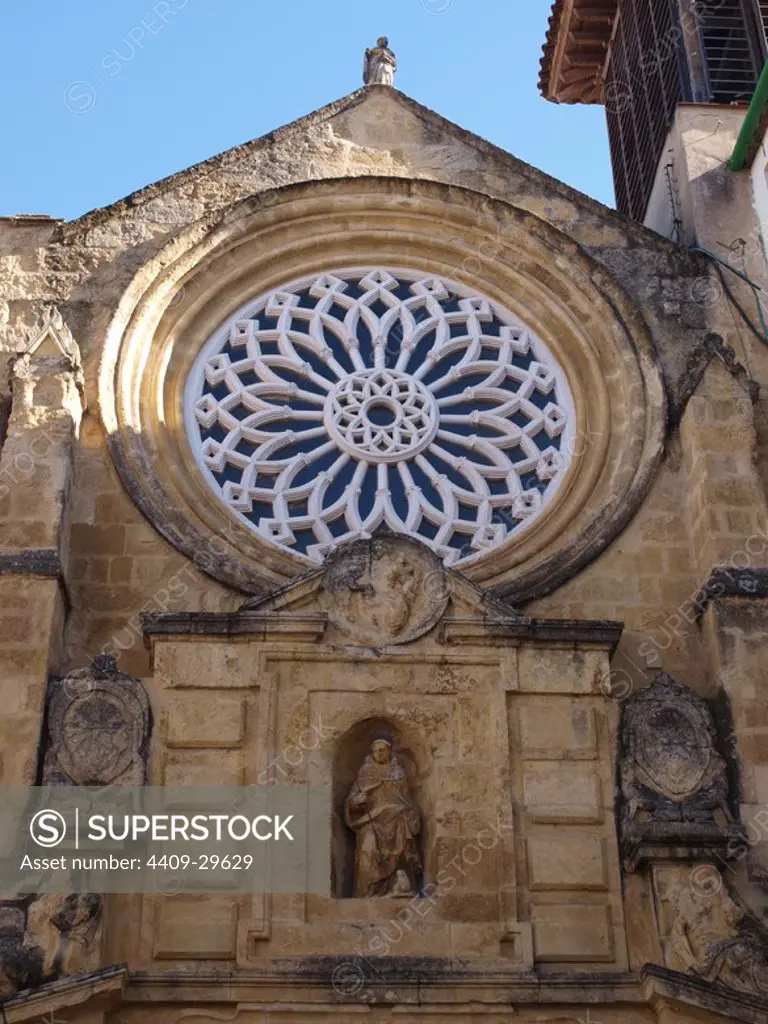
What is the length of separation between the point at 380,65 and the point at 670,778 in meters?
7.82

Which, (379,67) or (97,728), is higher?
(379,67)

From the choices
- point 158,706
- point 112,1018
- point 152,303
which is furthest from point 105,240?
point 112,1018

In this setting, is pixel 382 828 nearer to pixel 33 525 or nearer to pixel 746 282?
pixel 33 525

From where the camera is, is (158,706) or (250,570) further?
(250,570)

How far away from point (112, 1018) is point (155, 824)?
4.20ft

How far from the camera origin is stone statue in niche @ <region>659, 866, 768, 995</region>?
10828mm

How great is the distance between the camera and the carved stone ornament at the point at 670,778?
11.4 meters

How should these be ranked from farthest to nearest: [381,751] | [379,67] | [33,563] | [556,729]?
[379,67]
[33,563]
[556,729]
[381,751]

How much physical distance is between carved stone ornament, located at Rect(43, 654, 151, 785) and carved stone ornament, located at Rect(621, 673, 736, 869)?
3.24 meters

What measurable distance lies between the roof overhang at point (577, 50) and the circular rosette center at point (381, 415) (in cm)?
872

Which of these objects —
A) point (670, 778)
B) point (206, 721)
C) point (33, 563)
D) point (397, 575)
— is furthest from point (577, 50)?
point (206, 721)

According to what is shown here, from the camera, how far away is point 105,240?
14.8 meters

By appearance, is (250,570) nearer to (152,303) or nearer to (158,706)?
(158,706)

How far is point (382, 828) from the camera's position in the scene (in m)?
11.6
